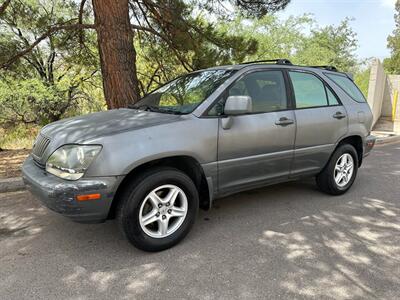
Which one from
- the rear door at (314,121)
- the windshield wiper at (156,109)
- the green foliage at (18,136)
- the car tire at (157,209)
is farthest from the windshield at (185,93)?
the green foliage at (18,136)

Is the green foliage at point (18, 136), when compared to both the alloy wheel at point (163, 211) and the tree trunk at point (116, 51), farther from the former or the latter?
the alloy wheel at point (163, 211)

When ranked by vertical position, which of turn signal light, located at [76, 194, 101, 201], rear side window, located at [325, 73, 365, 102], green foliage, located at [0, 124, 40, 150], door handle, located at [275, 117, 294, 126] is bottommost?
green foliage, located at [0, 124, 40, 150]

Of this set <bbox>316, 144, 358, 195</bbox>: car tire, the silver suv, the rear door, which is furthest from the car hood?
<bbox>316, 144, 358, 195</bbox>: car tire

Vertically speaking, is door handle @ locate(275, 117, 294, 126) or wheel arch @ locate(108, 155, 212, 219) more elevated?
door handle @ locate(275, 117, 294, 126)

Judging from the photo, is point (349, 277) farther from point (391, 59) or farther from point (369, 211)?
point (391, 59)

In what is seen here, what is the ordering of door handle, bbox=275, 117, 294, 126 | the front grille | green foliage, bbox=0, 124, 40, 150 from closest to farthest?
the front grille
door handle, bbox=275, 117, 294, 126
green foliage, bbox=0, 124, 40, 150

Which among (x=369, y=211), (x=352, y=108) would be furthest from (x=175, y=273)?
(x=352, y=108)

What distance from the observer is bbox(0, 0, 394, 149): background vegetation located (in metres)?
7.42

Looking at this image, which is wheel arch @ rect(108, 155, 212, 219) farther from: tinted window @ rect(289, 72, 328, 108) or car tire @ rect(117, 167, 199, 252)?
tinted window @ rect(289, 72, 328, 108)

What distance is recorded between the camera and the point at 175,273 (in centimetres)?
279

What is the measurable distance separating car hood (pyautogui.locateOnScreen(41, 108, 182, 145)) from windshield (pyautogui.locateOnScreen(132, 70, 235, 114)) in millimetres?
242

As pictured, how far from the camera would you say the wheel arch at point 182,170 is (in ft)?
9.84

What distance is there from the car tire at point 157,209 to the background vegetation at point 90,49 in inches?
130

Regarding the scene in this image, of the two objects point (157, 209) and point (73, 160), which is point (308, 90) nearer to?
point (157, 209)
